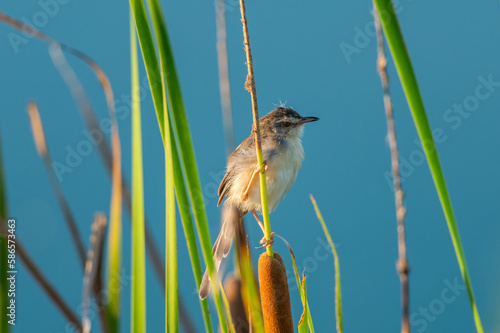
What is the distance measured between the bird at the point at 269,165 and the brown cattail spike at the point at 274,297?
118 cm

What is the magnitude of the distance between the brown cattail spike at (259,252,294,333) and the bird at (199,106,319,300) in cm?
118

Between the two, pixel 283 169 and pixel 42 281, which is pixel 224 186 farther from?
pixel 42 281

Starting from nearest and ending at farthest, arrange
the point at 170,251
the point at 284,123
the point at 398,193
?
the point at 398,193, the point at 170,251, the point at 284,123

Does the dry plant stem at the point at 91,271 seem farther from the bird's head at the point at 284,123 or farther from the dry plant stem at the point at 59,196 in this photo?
the bird's head at the point at 284,123

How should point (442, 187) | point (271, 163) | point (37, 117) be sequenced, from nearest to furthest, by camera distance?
point (442, 187) → point (37, 117) → point (271, 163)

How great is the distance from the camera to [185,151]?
101 cm

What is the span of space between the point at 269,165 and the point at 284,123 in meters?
0.30

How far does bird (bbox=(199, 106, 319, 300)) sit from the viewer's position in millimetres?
2500

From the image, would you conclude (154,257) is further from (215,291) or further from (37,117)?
(37,117)

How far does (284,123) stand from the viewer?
267 centimetres

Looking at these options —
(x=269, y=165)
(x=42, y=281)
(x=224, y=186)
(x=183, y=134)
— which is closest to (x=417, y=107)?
(x=183, y=134)

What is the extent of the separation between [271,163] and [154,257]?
1453 mm

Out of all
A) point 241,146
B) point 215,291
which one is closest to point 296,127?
point 241,146

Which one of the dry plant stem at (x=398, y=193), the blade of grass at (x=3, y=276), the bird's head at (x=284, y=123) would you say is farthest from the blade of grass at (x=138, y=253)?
the bird's head at (x=284, y=123)
